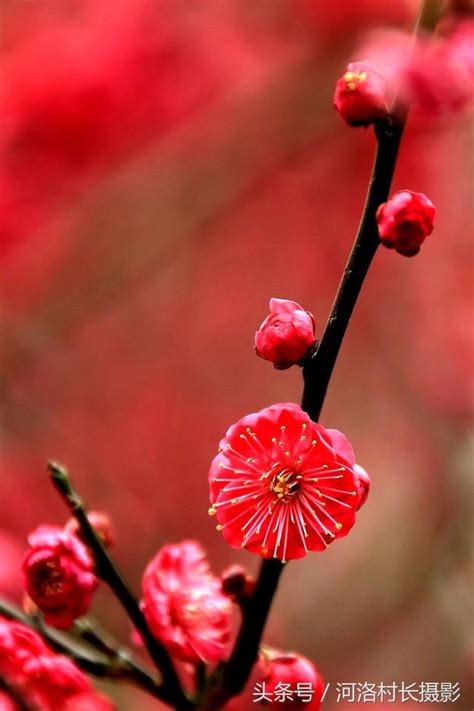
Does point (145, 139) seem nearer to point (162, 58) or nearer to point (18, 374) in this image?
point (162, 58)

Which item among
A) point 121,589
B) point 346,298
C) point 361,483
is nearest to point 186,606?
point 121,589

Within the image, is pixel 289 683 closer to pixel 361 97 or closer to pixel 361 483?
pixel 361 483

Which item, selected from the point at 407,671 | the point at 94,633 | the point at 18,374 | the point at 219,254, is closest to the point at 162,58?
the point at 219,254

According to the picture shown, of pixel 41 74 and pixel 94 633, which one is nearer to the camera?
pixel 94 633

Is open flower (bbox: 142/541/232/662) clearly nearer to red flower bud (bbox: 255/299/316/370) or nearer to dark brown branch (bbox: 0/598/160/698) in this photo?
dark brown branch (bbox: 0/598/160/698)

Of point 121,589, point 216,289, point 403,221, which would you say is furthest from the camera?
point 216,289
